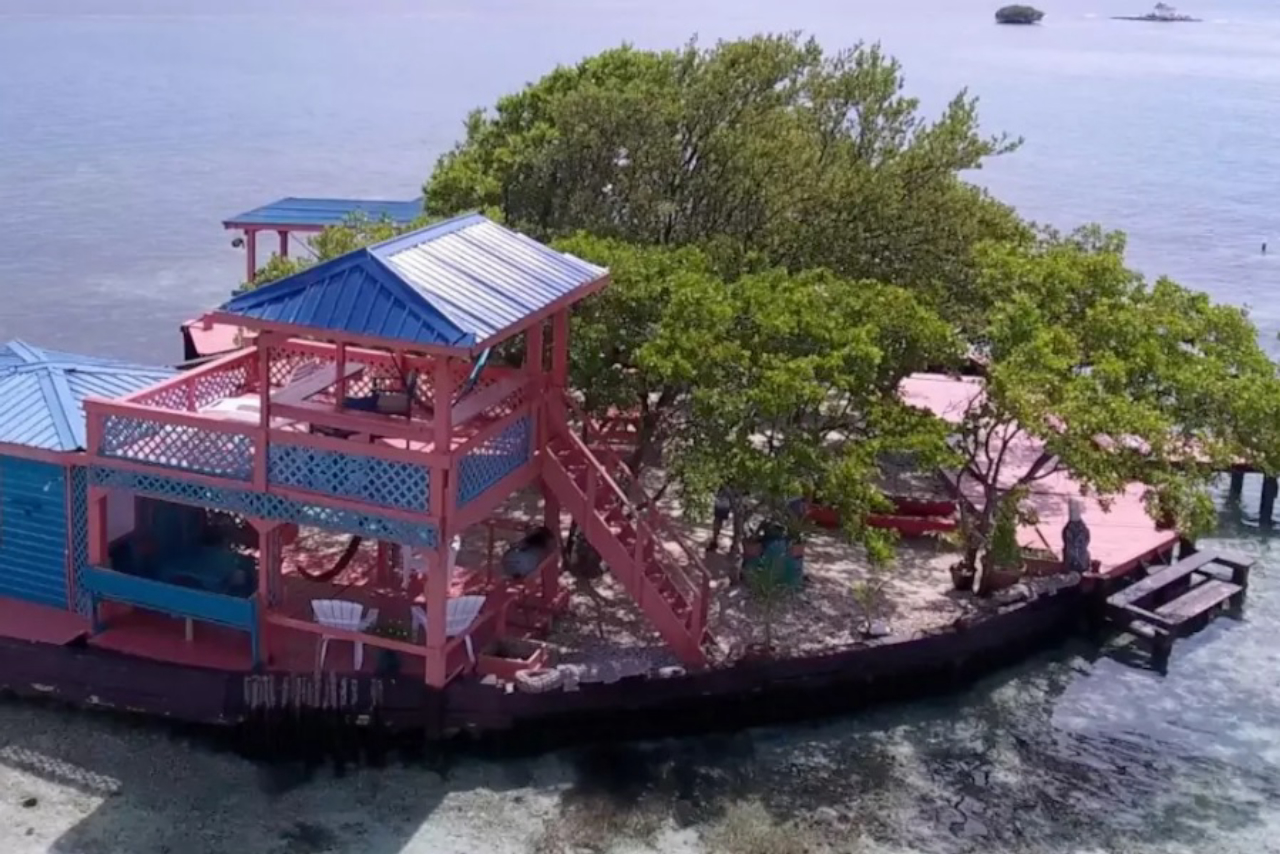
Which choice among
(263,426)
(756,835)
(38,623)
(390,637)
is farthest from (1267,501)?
(38,623)

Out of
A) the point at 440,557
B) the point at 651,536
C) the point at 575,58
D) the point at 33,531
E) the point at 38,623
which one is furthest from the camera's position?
the point at 575,58

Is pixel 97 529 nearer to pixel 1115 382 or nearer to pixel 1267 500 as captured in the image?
pixel 1115 382

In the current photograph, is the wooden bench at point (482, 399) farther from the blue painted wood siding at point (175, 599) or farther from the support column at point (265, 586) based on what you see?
the blue painted wood siding at point (175, 599)

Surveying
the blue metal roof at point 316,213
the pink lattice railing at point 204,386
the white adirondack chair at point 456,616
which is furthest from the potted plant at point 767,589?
the blue metal roof at point 316,213

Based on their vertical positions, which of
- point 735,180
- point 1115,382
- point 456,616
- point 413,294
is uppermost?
point 735,180

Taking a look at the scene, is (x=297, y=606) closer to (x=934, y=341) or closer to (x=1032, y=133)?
(x=934, y=341)

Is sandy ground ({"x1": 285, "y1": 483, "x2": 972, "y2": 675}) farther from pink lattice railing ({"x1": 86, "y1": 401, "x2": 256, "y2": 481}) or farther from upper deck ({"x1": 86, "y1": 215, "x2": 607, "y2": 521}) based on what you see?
pink lattice railing ({"x1": 86, "y1": 401, "x2": 256, "y2": 481})

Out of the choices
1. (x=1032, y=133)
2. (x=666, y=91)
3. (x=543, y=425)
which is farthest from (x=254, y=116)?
(x=543, y=425)
